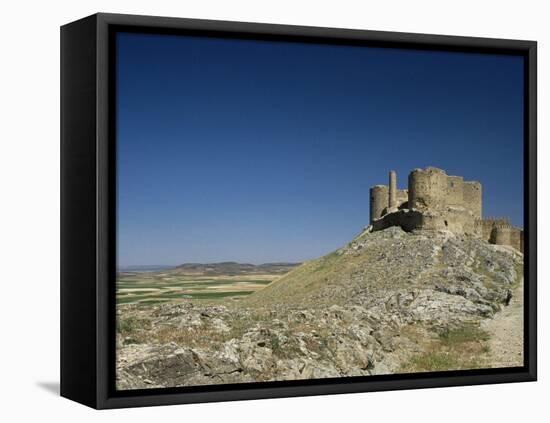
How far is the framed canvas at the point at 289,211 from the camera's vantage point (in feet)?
43.9

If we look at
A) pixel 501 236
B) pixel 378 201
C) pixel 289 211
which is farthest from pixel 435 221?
pixel 289 211

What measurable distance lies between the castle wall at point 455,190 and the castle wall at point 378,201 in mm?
737

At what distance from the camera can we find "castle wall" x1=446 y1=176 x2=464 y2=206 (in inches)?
Result: 601

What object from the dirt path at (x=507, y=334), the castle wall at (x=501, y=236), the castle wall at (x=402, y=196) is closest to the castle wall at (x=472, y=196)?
the castle wall at (x=501, y=236)

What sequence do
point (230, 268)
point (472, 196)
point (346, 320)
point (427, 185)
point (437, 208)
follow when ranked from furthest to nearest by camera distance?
point (437, 208), point (472, 196), point (427, 185), point (346, 320), point (230, 268)

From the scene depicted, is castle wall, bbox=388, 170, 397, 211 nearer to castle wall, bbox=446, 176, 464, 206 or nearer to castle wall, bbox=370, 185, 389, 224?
castle wall, bbox=370, 185, 389, 224

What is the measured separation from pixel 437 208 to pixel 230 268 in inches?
112

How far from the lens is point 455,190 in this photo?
15.3 m

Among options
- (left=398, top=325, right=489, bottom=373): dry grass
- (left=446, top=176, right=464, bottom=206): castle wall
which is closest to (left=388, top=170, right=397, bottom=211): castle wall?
(left=446, top=176, right=464, bottom=206): castle wall

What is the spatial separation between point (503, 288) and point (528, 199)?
1077mm

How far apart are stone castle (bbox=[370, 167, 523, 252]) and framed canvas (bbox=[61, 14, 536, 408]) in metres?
0.02

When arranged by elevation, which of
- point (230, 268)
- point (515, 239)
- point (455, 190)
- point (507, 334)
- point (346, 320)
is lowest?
point (507, 334)

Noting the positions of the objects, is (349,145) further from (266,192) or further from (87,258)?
(87,258)

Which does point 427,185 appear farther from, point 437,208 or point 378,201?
point 378,201
